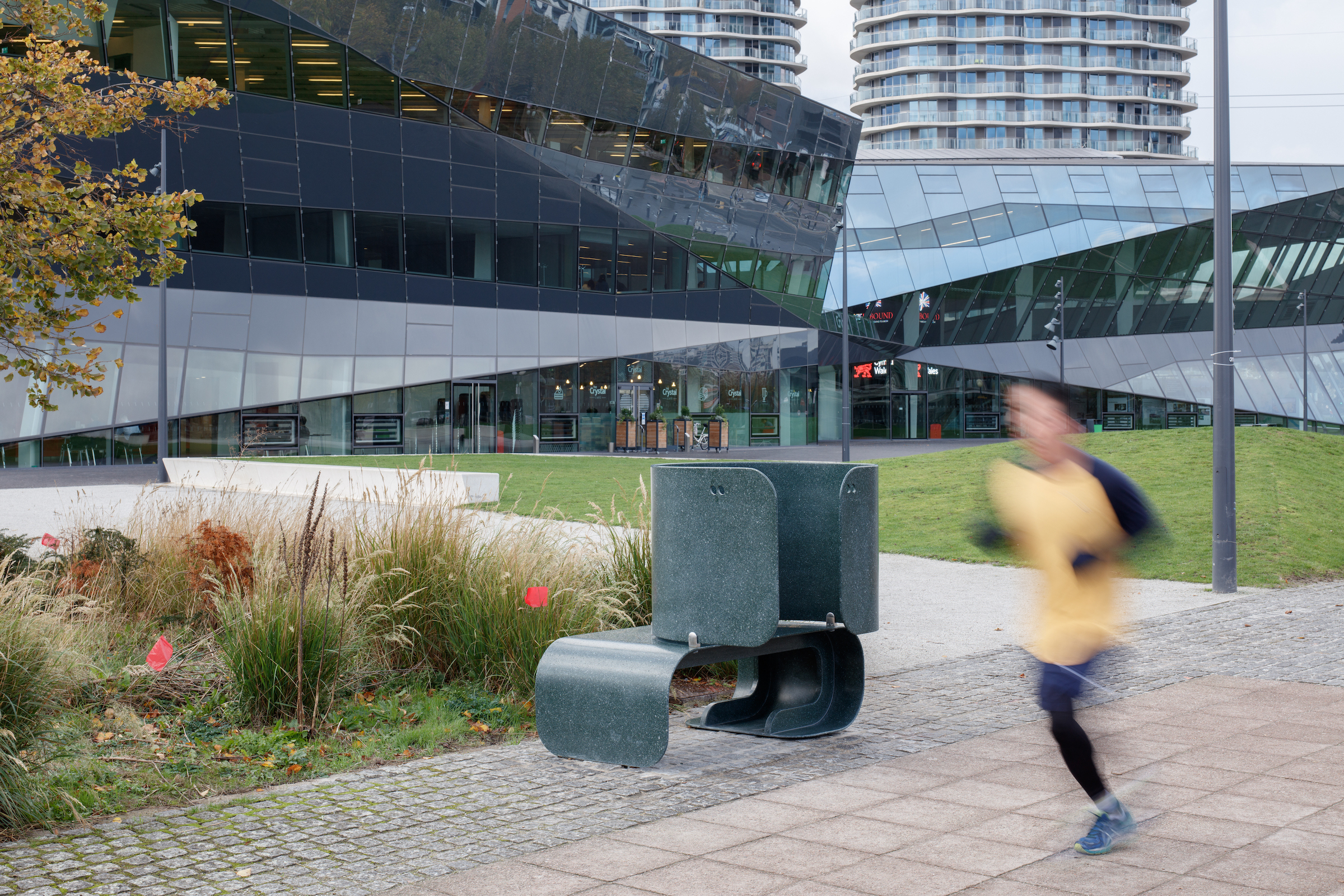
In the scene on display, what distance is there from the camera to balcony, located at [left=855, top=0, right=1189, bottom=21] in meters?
107

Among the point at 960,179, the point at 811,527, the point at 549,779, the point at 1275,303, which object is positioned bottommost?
the point at 549,779

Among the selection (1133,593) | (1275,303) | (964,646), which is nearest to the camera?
(964,646)

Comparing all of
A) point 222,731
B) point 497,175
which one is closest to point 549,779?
point 222,731

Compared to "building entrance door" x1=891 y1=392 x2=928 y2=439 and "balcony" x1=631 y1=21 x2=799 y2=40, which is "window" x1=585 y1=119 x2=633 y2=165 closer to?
"building entrance door" x1=891 y1=392 x2=928 y2=439

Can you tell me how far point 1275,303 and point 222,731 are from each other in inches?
2188

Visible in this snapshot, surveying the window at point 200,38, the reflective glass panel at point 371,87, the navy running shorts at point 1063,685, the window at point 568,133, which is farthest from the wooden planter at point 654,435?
the navy running shorts at point 1063,685

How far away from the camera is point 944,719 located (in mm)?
6602

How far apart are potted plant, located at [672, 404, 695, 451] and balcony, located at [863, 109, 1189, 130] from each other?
244 ft

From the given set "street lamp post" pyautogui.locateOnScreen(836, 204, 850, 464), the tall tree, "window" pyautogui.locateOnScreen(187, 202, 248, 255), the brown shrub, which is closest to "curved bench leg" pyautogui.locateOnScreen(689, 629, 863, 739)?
the brown shrub

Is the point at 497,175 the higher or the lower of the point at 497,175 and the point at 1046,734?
the higher

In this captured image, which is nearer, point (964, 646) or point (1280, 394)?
point (964, 646)

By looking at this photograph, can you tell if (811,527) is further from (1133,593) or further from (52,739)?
(1133,593)

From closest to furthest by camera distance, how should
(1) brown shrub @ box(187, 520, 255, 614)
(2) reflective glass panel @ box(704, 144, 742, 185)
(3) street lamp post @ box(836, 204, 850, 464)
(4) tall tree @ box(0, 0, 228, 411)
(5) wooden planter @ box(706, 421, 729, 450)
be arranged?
(1) brown shrub @ box(187, 520, 255, 614) < (4) tall tree @ box(0, 0, 228, 411) < (3) street lamp post @ box(836, 204, 850, 464) < (2) reflective glass panel @ box(704, 144, 742, 185) < (5) wooden planter @ box(706, 421, 729, 450)

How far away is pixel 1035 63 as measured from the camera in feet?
351
